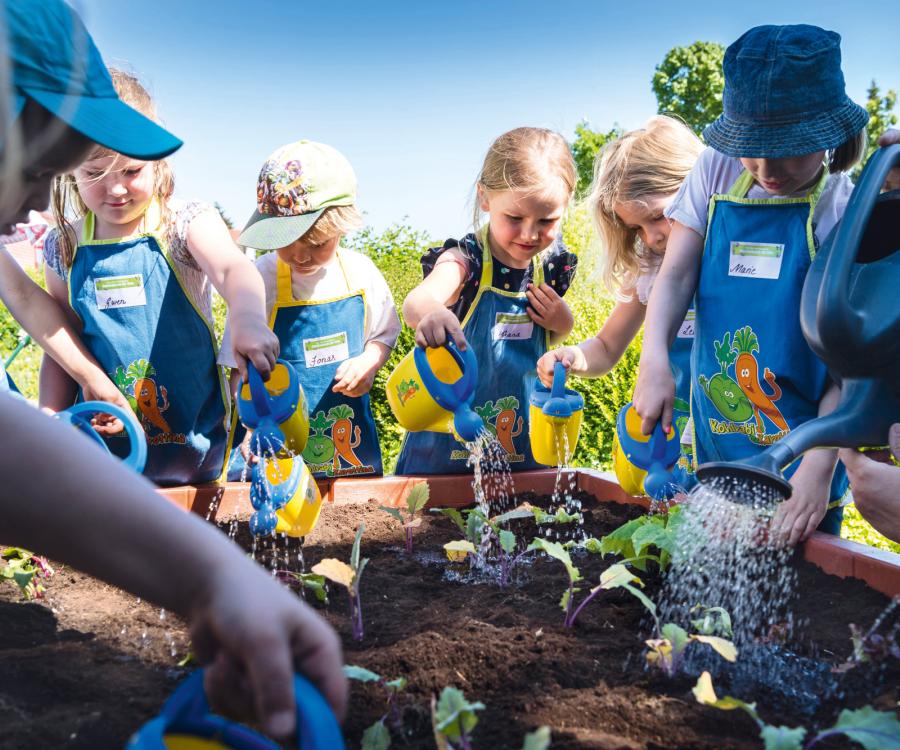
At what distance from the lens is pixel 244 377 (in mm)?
1995

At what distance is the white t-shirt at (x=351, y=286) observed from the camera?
9.43 ft

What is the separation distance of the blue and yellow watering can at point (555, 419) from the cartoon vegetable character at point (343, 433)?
74 centimetres

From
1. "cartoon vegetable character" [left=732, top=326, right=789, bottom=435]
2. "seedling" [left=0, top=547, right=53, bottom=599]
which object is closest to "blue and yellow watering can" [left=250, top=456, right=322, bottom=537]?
"seedling" [left=0, top=547, right=53, bottom=599]

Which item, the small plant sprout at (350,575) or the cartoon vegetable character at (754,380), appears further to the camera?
the cartoon vegetable character at (754,380)

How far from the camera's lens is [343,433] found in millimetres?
2877

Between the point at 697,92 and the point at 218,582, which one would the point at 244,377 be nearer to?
the point at 218,582

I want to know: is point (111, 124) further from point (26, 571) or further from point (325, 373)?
point (325, 373)

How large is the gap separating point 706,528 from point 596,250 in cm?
187

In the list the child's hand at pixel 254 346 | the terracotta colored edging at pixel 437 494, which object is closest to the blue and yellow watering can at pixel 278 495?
the child's hand at pixel 254 346

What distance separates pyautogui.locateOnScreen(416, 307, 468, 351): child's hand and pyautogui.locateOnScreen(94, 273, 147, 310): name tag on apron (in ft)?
3.04

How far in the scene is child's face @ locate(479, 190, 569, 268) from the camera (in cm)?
274

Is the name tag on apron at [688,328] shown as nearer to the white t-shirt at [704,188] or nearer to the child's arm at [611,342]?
the child's arm at [611,342]

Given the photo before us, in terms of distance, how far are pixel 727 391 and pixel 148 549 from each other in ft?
6.00

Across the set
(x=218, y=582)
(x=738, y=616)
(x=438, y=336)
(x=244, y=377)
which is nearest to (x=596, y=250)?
(x=438, y=336)
